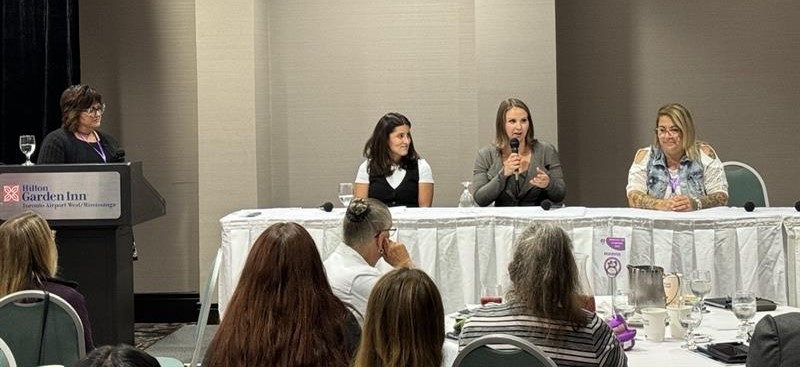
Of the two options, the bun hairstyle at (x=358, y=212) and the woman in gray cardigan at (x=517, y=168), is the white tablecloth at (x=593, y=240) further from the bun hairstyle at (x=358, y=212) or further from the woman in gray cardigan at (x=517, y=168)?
the bun hairstyle at (x=358, y=212)

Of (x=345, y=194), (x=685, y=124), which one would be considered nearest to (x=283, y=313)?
(x=345, y=194)

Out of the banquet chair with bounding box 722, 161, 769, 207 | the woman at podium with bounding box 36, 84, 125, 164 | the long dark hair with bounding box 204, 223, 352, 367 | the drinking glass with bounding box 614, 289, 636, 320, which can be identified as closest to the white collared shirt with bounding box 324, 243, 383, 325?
the long dark hair with bounding box 204, 223, 352, 367

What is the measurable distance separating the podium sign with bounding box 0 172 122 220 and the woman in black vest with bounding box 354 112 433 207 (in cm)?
147

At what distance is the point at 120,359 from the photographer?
72.3 inches

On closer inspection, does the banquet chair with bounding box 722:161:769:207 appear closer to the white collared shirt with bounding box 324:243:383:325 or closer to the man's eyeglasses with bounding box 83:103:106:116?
the white collared shirt with bounding box 324:243:383:325

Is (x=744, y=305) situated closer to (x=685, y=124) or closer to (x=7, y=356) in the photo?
(x=7, y=356)

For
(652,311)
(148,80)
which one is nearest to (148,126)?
(148,80)

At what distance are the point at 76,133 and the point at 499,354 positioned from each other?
418 cm

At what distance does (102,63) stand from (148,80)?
1.14 ft

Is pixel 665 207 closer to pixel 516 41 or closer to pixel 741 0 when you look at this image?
pixel 516 41

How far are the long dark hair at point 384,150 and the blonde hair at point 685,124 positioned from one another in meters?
1.46

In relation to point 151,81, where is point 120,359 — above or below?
below

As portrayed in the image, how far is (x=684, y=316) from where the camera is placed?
11.0ft

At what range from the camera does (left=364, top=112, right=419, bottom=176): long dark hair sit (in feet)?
20.4
